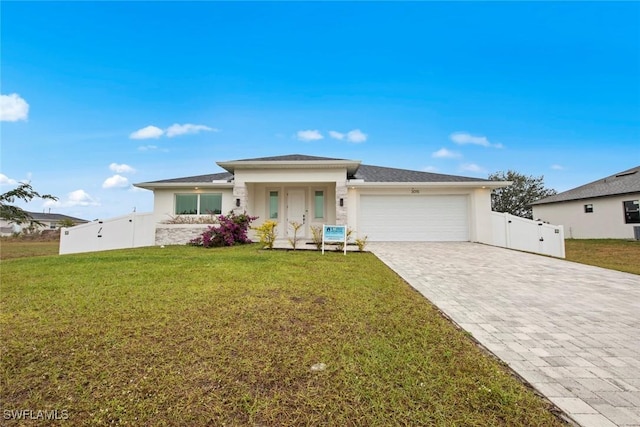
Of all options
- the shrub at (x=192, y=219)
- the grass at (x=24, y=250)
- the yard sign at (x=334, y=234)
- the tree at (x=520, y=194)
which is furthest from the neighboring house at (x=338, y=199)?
the tree at (x=520, y=194)

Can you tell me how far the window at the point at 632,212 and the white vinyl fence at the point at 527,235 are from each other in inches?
499

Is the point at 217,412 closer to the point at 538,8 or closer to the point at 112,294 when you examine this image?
the point at 112,294

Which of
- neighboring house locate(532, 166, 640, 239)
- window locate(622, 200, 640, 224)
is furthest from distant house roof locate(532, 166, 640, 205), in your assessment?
window locate(622, 200, 640, 224)

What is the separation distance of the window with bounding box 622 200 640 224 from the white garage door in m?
13.5

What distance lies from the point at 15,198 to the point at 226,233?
21.2 feet

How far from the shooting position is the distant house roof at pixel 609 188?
57.5ft

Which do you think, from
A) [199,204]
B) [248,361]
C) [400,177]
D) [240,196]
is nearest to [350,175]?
[400,177]

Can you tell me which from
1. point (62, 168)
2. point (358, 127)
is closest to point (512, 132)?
point (358, 127)

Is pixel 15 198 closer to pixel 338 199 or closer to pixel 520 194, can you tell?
pixel 338 199

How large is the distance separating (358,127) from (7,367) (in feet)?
58.6

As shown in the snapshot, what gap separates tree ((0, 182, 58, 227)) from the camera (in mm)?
8109

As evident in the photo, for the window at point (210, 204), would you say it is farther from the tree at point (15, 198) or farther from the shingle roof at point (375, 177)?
the tree at point (15, 198)

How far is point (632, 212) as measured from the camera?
56.1 ft

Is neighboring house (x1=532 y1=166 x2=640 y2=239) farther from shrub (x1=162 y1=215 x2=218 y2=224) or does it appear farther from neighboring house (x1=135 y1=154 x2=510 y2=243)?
shrub (x1=162 y1=215 x2=218 y2=224)
